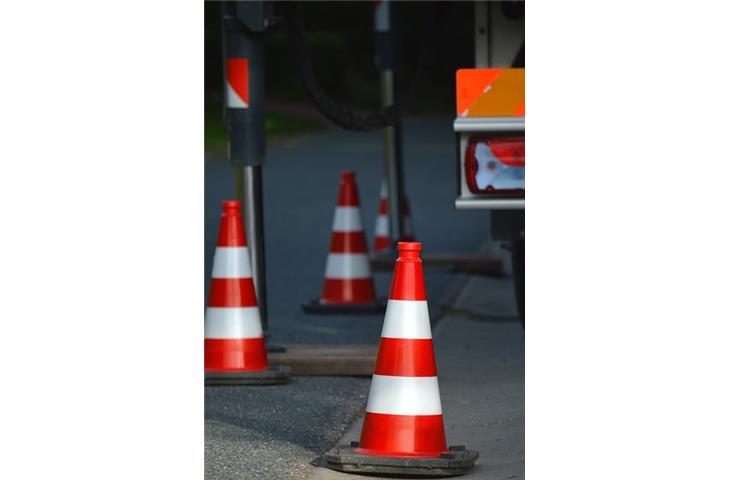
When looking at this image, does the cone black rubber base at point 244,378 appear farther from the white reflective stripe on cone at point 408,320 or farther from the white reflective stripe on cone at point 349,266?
the white reflective stripe on cone at point 349,266

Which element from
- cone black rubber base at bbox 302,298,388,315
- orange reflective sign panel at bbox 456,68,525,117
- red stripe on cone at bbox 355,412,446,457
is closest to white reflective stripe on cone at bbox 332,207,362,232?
cone black rubber base at bbox 302,298,388,315

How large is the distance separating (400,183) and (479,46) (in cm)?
470

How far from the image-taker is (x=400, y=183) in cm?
1223

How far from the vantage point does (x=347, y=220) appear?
9539 millimetres

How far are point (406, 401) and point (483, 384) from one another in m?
1.84

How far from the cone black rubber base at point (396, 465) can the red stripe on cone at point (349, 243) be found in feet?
13.9

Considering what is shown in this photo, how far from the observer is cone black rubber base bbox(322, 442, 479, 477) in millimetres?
5211

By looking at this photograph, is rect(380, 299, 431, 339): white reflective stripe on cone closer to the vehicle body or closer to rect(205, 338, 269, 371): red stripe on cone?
the vehicle body

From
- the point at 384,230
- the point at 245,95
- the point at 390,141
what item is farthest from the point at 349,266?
the point at 390,141

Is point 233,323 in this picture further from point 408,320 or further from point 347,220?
point 347,220

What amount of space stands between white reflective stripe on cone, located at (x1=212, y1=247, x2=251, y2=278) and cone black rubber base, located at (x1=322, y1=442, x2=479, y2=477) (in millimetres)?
2010
